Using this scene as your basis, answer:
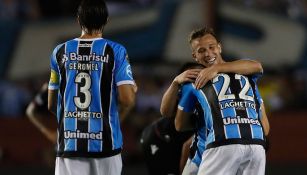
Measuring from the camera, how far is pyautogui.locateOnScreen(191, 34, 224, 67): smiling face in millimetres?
4859

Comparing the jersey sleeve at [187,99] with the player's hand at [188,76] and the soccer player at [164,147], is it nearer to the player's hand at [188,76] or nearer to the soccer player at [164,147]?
the player's hand at [188,76]

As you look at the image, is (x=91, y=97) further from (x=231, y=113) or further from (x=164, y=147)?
(x=164, y=147)

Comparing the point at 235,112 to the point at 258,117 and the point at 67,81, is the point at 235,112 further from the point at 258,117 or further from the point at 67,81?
the point at 67,81

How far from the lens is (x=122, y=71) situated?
4.63m

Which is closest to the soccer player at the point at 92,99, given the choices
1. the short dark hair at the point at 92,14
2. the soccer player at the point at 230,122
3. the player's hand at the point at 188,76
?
the short dark hair at the point at 92,14

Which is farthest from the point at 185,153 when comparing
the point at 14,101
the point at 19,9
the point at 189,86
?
the point at 19,9

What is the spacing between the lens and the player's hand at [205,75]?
4.67 meters

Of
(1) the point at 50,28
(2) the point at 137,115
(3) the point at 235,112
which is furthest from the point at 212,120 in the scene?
(1) the point at 50,28

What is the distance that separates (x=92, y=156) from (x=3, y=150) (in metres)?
7.77

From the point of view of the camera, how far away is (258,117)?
15.5 ft

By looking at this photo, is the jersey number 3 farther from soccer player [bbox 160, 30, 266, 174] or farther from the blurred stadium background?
the blurred stadium background

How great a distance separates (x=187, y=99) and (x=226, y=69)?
32 cm

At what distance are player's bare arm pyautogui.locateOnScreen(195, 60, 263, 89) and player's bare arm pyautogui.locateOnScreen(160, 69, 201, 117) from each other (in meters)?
0.08

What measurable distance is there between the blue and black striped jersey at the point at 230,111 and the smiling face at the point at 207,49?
20 centimetres
